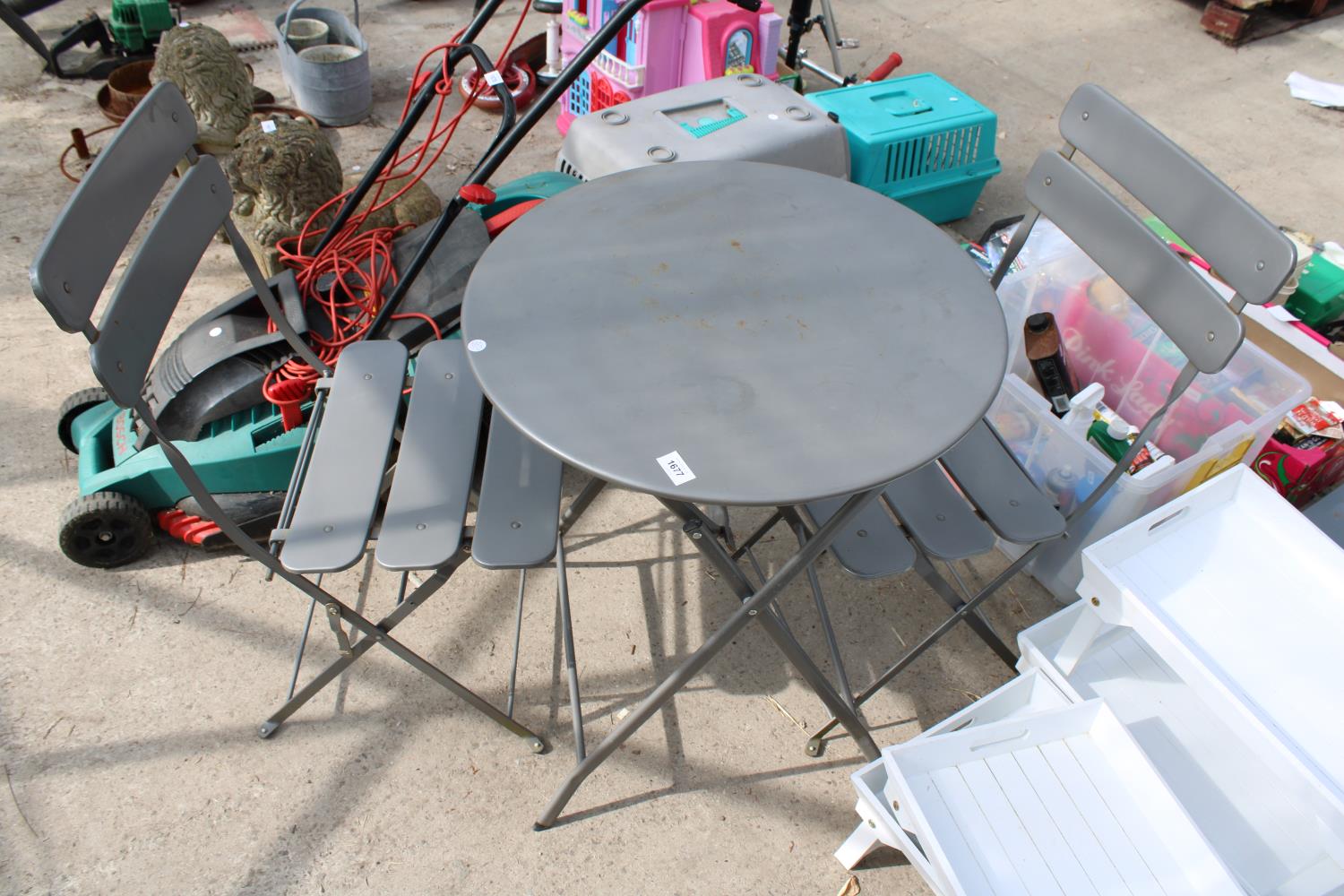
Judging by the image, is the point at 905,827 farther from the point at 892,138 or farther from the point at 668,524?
the point at 892,138

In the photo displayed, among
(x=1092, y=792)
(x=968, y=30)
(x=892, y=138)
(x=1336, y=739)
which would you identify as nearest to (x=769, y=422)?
(x=1092, y=792)

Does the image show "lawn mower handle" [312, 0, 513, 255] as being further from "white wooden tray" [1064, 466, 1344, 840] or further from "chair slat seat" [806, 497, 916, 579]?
"white wooden tray" [1064, 466, 1344, 840]

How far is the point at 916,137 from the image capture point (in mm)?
3189

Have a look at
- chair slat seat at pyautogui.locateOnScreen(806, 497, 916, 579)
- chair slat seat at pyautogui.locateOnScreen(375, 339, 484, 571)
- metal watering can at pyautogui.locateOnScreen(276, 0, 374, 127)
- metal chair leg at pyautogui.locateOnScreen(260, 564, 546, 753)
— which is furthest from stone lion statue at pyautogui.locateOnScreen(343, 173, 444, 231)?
chair slat seat at pyautogui.locateOnScreen(806, 497, 916, 579)

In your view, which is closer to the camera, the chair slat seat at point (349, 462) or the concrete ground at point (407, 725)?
the chair slat seat at point (349, 462)

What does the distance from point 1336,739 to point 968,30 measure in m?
4.84

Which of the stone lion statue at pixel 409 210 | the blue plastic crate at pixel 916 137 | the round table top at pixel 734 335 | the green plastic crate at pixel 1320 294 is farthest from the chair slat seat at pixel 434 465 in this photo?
the green plastic crate at pixel 1320 294

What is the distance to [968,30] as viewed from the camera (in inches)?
207

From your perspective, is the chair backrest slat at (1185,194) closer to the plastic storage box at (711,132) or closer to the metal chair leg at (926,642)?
the metal chair leg at (926,642)

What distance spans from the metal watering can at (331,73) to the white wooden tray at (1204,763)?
12.3 ft

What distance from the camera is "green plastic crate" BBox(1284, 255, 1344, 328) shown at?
9.30 feet

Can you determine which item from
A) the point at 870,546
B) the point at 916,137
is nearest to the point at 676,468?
the point at 870,546

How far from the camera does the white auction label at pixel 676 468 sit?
4.48 ft

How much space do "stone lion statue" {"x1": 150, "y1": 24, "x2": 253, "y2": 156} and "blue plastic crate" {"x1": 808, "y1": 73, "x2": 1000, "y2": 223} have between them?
7.85ft
